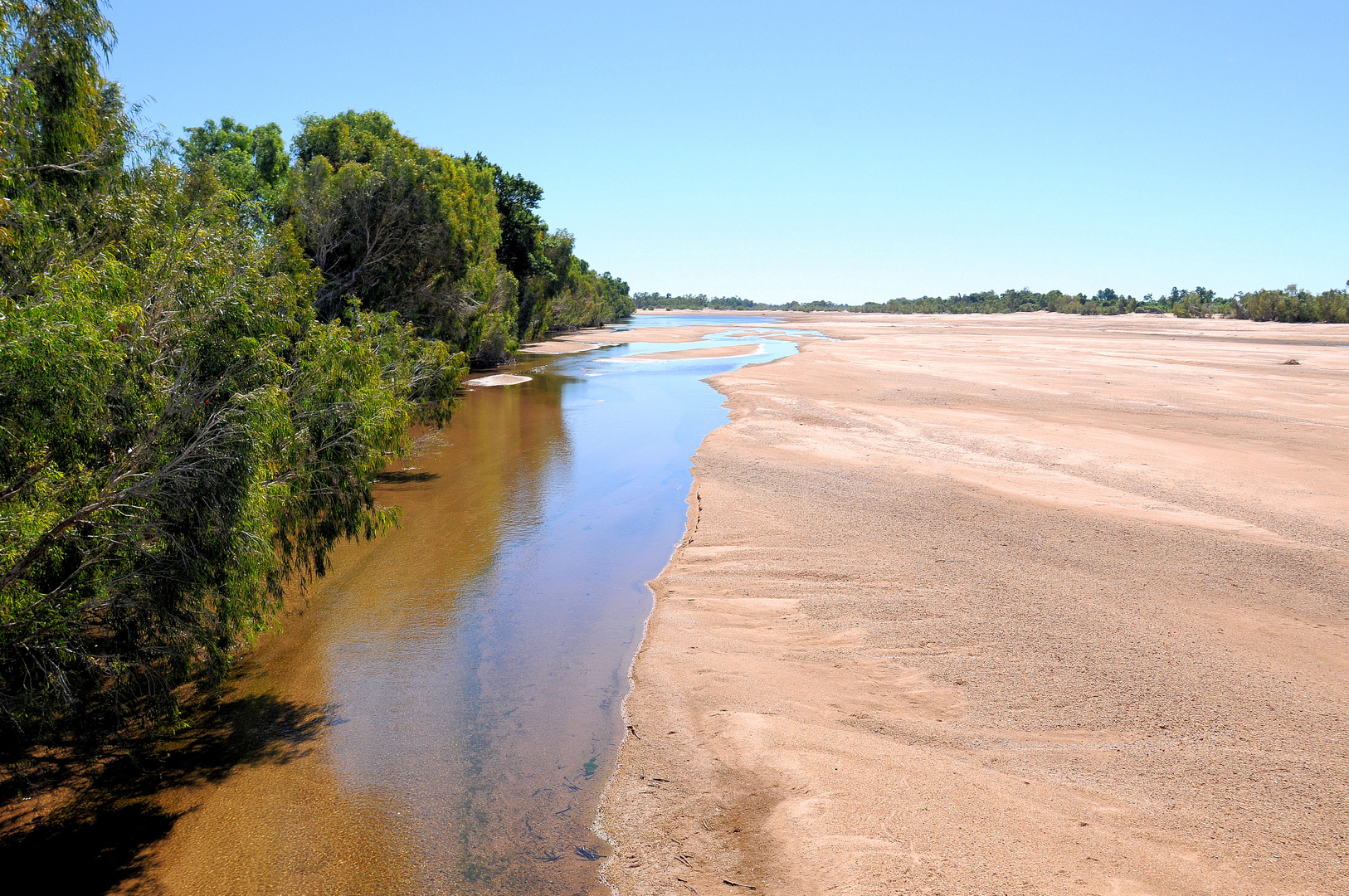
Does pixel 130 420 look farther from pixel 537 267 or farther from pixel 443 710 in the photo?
pixel 537 267

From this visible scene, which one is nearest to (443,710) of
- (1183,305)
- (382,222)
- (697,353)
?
(382,222)

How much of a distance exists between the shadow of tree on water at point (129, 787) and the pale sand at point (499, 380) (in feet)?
107

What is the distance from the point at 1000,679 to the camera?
27.8ft

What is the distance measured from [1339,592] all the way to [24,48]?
703 inches

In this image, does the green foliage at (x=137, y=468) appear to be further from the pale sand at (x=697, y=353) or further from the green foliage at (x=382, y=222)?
the pale sand at (x=697, y=353)

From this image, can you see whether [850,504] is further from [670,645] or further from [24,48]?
[24,48]

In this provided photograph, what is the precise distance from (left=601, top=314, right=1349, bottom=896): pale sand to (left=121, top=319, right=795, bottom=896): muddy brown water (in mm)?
808

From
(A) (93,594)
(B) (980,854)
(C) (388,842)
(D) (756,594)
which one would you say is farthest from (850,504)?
(A) (93,594)

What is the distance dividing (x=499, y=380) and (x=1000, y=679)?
120 feet

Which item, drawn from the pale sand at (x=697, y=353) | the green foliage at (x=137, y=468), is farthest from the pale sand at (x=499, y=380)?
the green foliage at (x=137, y=468)

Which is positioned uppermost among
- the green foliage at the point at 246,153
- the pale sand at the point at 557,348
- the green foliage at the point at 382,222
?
the green foliage at the point at 246,153

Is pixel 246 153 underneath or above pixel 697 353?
above

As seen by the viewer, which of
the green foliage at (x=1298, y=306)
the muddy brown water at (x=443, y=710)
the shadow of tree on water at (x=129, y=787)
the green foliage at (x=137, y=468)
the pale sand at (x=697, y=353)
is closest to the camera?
the green foliage at (x=137, y=468)

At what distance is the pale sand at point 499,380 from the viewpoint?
133 ft
